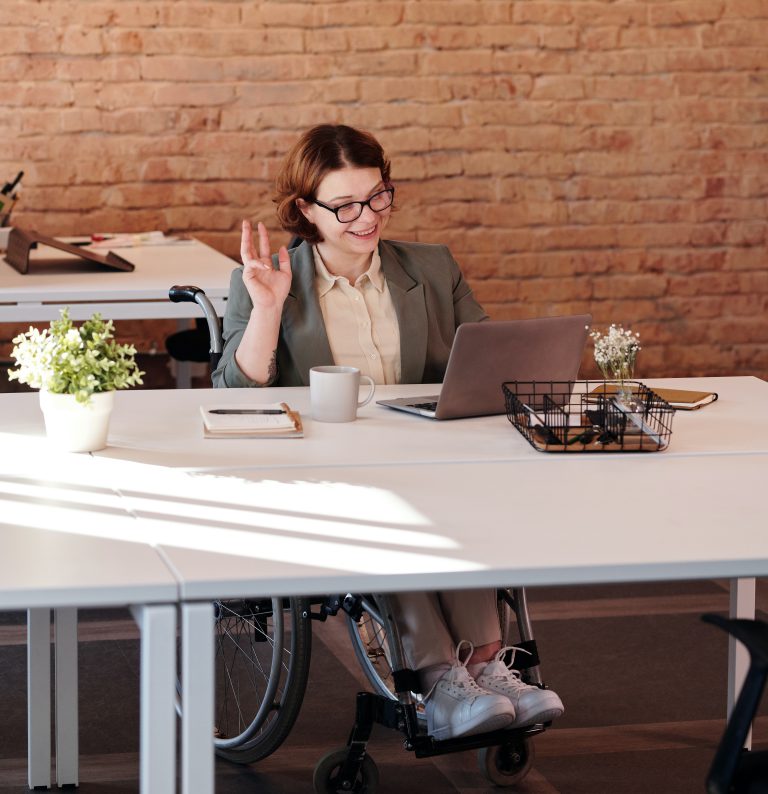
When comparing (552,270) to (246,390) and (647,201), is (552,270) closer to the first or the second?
(647,201)

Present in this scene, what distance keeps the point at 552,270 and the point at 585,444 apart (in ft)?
11.5

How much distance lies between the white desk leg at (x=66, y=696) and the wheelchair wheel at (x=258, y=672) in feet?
0.99

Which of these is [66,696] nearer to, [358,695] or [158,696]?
[358,695]

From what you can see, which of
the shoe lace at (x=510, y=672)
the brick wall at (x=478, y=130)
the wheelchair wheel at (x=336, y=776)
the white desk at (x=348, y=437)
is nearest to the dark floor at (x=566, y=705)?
the wheelchair wheel at (x=336, y=776)

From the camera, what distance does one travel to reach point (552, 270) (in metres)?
5.46

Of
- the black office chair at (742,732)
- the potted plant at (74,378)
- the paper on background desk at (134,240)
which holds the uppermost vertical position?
the paper on background desk at (134,240)

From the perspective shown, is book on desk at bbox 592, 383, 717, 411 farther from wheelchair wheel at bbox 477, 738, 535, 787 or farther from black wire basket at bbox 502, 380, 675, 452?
wheelchair wheel at bbox 477, 738, 535, 787

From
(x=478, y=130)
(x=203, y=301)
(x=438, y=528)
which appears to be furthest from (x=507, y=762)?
(x=478, y=130)

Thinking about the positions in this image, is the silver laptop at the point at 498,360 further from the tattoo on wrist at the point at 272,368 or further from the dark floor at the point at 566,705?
the dark floor at the point at 566,705

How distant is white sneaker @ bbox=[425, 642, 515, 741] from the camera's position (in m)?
1.95

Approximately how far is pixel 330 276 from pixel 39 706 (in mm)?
1051

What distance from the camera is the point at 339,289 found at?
2719 mm

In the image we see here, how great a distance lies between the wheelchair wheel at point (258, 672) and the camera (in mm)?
2219

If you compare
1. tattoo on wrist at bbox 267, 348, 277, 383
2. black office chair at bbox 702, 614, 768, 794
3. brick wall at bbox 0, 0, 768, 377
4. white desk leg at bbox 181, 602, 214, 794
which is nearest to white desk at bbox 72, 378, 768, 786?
white desk leg at bbox 181, 602, 214, 794
